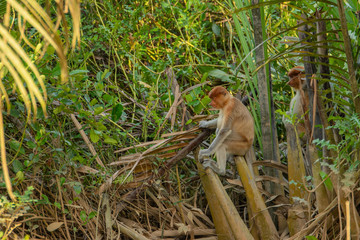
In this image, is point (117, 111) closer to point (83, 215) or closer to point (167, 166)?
point (167, 166)

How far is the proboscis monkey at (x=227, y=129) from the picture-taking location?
12.4ft

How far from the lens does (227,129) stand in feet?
A: 13.3

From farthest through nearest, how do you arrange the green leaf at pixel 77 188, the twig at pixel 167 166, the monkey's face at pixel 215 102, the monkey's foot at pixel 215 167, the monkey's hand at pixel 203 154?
the monkey's face at pixel 215 102, the monkey's hand at pixel 203 154, the monkey's foot at pixel 215 167, the twig at pixel 167 166, the green leaf at pixel 77 188

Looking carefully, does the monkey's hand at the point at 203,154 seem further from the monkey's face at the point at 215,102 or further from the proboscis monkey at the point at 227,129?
the monkey's face at the point at 215,102

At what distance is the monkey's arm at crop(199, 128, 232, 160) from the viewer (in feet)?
12.6

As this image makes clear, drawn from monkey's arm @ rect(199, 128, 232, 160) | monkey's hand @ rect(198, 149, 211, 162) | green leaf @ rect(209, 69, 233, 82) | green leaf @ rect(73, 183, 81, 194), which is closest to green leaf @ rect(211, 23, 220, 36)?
green leaf @ rect(209, 69, 233, 82)

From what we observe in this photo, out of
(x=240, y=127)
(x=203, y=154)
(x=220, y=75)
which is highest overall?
(x=220, y=75)

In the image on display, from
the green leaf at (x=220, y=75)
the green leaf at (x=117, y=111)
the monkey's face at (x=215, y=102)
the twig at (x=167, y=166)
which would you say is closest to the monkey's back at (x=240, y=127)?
the monkey's face at (x=215, y=102)

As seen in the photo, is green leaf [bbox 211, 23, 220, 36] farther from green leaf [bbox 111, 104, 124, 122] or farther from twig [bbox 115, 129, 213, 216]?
green leaf [bbox 111, 104, 124, 122]

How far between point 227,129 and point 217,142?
0.59 feet

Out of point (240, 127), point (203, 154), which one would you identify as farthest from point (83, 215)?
point (240, 127)

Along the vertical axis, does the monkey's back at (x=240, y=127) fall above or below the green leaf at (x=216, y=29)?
below

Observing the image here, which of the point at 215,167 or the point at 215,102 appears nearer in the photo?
the point at 215,167

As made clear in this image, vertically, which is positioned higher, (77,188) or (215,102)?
(77,188)
